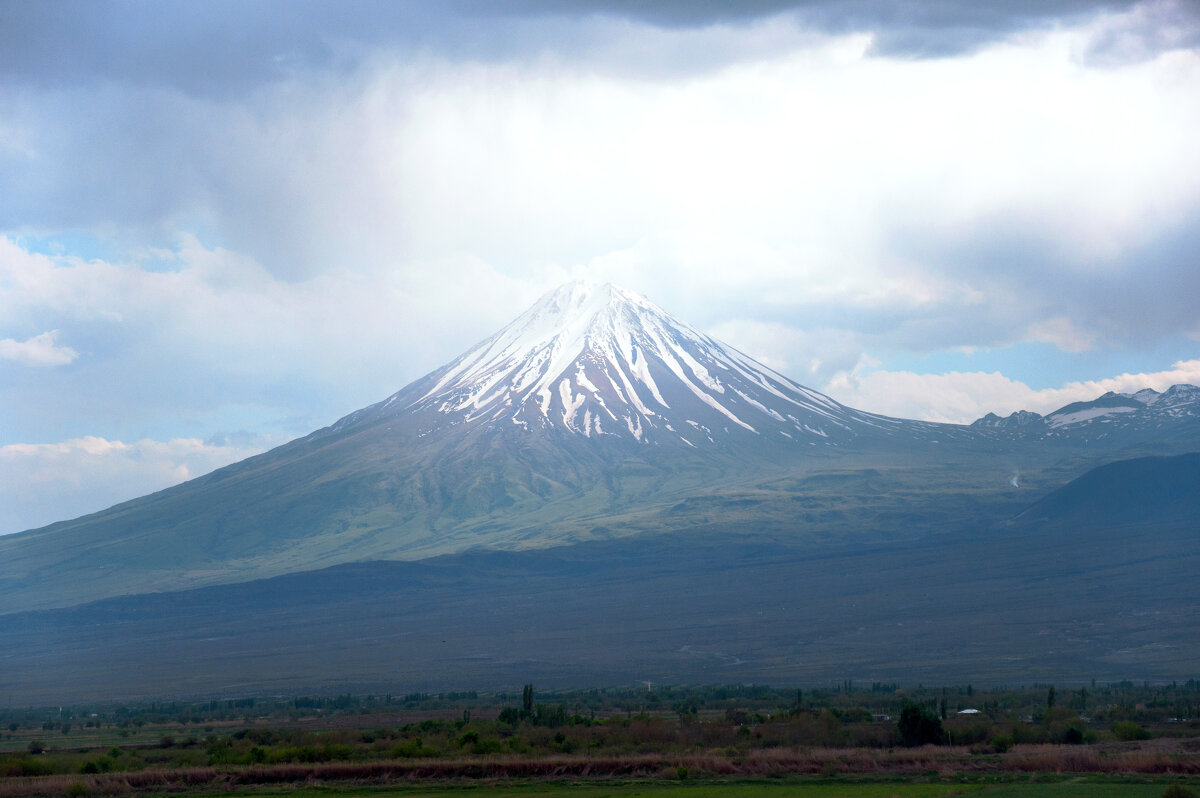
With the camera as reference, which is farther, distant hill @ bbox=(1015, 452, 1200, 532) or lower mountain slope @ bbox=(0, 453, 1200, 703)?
distant hill @ bbox=(1015, 452, 1200, 532)

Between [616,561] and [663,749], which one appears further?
[616,561]

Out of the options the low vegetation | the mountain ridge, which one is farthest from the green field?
the mountain ridge

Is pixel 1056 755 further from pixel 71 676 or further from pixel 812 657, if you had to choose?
pixel 71 676

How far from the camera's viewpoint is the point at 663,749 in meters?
33.0

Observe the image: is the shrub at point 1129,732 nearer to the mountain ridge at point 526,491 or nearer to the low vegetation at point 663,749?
the low vegetation at point 663,749

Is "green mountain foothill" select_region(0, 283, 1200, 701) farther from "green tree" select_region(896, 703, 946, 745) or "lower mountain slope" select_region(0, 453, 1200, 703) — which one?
"green tree" select_region(896, 703, 946, 745)

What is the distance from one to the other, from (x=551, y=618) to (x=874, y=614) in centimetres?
2870

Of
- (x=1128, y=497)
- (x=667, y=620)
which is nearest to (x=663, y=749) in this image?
(x=667, y=620)

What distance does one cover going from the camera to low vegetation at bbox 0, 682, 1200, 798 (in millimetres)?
28406

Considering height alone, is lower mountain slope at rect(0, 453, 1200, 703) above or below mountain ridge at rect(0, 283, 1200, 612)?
below

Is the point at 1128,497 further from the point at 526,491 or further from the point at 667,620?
the point at 526,491

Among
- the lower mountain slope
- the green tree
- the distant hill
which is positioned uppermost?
the distant hill

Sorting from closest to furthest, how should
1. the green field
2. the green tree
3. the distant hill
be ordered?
1. the green field
2. the green tree
3. the distant hill

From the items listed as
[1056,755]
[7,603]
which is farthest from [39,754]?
[7,603]
